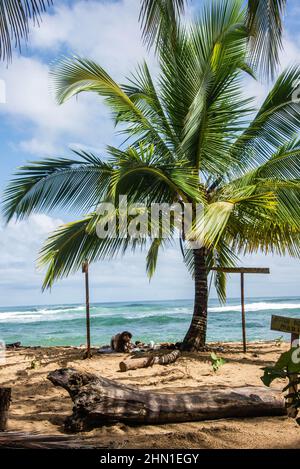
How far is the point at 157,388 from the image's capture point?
643 centimetres

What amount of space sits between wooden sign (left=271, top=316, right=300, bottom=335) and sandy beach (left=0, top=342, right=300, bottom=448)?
841mm

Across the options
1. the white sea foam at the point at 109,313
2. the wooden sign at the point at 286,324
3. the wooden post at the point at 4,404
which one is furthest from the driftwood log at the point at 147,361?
the white sea foam at the point at 109,313

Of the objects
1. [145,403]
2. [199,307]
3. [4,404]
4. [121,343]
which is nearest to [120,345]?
[121,343]

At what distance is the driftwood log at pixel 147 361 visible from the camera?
25.9ft

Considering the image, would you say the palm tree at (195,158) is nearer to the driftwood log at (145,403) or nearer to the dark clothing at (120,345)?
the dark clothing at (120,345)

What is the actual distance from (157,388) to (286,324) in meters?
2.22

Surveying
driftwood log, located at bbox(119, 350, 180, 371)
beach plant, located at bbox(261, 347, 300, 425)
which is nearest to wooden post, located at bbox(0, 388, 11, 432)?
beach plant, located at bbox(261, 347, 300, 425)

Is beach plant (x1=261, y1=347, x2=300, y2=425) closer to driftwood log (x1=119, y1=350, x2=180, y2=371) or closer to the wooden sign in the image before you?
the wooden sign

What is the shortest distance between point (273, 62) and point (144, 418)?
4101 mm

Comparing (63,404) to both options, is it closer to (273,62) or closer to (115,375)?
(115,375)

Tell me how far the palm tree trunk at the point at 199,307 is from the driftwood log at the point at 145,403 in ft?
15.2

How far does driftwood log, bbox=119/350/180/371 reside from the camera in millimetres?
7903

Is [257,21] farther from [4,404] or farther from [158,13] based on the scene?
[4,404]
